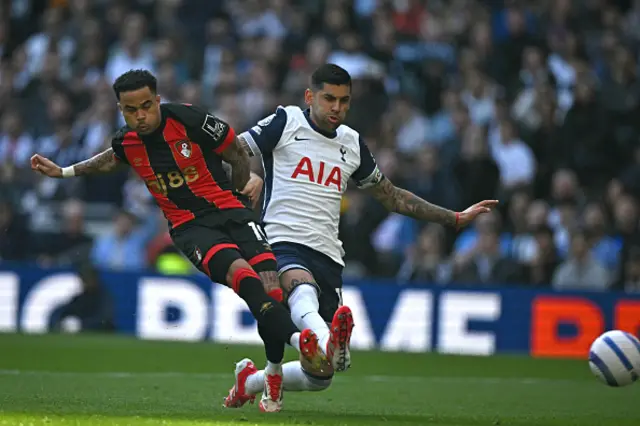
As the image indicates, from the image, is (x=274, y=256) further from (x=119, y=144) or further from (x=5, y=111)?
(x=5, y=111)

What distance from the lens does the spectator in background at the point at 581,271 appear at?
17234mm

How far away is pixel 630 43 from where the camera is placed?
20453 mm

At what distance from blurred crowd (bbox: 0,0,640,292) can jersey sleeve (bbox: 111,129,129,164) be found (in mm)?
9045

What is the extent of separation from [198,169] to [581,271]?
9518 mm

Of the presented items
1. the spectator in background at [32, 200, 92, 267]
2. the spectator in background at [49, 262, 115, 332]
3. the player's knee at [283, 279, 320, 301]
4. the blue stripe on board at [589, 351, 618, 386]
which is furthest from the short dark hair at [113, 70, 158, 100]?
the spectator in background at [32, 200, 92, 267]

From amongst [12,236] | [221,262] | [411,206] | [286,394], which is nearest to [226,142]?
[221,262]

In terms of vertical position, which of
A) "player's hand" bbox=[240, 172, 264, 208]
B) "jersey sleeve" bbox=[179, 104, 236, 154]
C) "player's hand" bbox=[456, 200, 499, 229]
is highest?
"jersey sleeve" bbox=[179, 104, 236, 154]

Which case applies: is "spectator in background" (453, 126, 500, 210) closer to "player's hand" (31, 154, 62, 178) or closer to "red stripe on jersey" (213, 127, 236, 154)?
"red stripe on jersey" (213, 127, 236, 154)

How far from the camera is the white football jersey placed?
30.4 feet

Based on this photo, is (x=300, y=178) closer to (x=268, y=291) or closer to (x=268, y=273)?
(x=268, y=273)

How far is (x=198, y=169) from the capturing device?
8.94 m

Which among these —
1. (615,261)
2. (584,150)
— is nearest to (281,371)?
(615,261)

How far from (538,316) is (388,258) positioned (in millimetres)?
2528

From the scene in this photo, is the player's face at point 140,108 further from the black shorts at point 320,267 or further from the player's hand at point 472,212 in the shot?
the player's hand at point 472,212
